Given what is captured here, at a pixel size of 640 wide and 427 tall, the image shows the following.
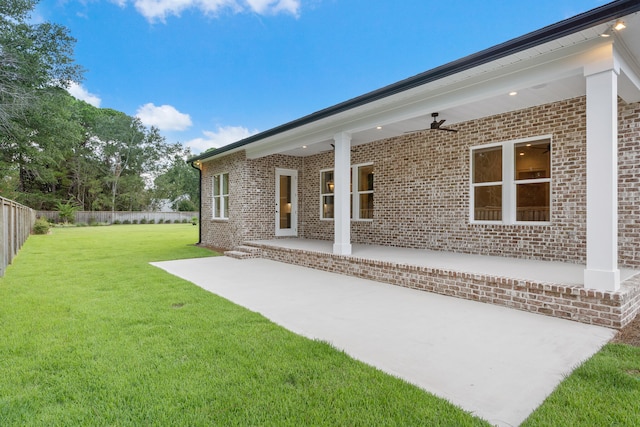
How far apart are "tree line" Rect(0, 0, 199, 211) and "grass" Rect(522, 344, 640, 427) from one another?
19.2m

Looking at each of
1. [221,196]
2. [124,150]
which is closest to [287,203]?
[221,196]

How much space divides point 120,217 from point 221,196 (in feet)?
85.2

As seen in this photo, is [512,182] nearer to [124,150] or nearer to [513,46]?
[513,46]

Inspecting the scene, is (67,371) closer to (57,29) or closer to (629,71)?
(629,71)

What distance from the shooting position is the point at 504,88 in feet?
15.5

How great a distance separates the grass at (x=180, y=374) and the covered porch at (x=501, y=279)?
272cm

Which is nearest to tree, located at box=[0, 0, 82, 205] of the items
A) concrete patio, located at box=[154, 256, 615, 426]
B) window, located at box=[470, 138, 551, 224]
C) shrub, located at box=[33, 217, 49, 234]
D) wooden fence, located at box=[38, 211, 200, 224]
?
shrub, located at box=[33, 217, 49, 234]

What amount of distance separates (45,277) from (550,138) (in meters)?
9.61

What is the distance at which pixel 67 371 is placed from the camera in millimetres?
2645

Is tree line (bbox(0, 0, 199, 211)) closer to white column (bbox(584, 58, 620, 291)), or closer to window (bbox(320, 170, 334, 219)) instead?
window (bbox(320, 170, 334, 219))

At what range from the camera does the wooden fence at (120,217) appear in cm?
2844

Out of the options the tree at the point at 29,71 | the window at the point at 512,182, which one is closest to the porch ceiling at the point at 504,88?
the window at the point at 512,182

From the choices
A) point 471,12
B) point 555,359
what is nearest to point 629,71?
point 555,359

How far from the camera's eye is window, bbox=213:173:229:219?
38.8 ft
